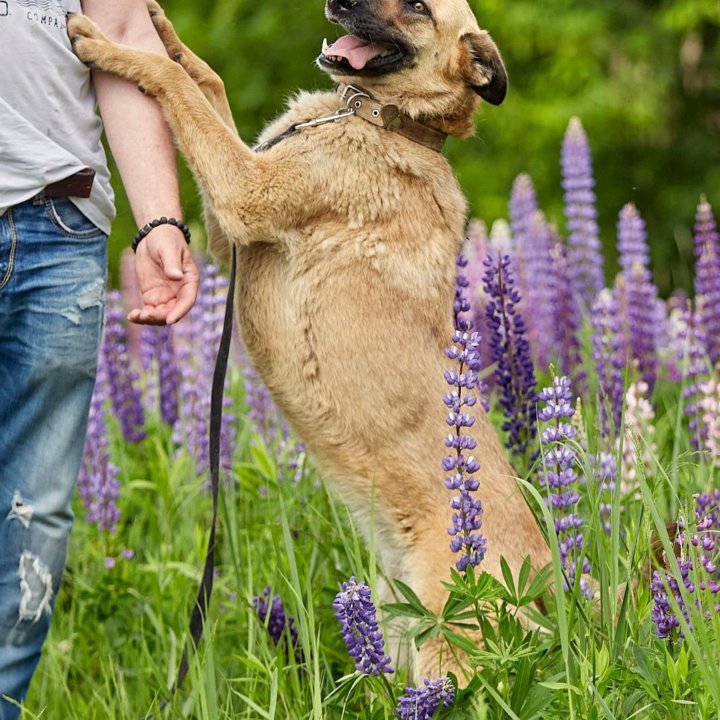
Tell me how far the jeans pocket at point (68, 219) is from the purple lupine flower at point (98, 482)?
1.40m

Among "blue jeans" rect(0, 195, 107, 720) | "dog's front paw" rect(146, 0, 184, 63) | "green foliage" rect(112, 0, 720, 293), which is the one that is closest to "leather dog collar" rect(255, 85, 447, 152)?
"dog's front paw" rect(146, 0, 184, 63)

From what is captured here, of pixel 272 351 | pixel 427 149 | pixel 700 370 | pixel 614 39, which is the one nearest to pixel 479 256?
pixel 700 370

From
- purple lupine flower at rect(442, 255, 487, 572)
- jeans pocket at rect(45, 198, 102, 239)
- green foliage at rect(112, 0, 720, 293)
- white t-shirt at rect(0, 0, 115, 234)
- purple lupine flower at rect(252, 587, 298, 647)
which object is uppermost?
green foliage at rect(112, 0, 720, 293)

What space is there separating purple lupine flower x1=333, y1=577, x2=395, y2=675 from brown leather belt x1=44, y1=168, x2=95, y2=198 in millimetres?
1122

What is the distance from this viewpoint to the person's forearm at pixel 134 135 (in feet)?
10.0

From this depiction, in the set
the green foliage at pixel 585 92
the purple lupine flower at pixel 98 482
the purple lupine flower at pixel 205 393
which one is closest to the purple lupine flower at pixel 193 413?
the purple lupine flower at pixel 205 393

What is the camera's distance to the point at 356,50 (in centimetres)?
399

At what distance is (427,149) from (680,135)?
8839 millimetres

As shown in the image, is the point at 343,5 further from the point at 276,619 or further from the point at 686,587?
the point at 686,587

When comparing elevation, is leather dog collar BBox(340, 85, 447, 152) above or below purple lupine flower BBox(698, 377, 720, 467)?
above

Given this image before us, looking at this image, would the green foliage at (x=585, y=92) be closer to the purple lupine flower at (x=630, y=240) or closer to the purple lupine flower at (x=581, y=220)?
the purple lupine flower at (x=581, y=220)

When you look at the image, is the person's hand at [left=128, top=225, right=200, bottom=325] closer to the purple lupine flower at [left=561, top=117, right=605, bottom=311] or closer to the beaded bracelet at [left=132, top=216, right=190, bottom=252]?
the beaded bracelet at [left=132, top=216, right=190, bottom=252]

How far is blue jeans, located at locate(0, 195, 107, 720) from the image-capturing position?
2.91m

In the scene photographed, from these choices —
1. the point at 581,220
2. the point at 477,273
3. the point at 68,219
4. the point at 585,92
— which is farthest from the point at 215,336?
the point at 585,92
